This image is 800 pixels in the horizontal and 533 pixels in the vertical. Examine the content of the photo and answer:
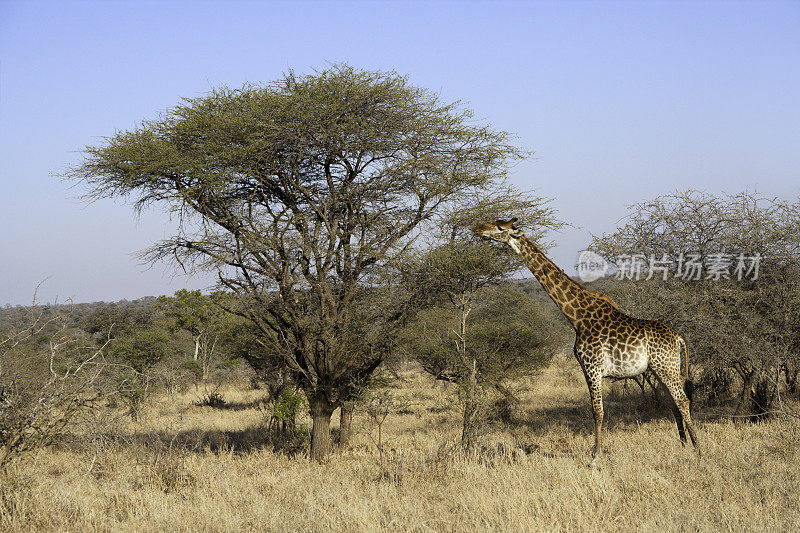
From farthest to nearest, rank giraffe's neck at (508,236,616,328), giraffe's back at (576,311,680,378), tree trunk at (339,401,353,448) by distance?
1. tree trunk at (339,401,353,448)
2. giraffe's neck at (508,236,616,328)
3. giraffe's back at (576,311,680,378)

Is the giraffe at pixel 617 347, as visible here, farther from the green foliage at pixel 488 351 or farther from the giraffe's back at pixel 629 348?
the green foliage at pixel 488 351

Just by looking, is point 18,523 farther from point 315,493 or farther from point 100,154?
point 100,154

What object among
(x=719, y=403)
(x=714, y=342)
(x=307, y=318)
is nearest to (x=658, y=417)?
(x=719, y=403)

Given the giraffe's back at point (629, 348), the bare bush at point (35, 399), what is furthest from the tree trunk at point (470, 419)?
the bare bush at point (35, 399)

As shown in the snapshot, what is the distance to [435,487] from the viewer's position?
8211 mm

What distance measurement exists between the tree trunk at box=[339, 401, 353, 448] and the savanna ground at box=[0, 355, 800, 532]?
5.48 ft

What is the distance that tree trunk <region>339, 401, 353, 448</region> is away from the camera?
47.9ft

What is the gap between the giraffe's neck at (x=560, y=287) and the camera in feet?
36.2

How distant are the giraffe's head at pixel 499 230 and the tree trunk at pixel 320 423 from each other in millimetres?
4860

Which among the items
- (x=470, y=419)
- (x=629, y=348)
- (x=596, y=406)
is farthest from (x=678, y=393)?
(x=470, y=419)

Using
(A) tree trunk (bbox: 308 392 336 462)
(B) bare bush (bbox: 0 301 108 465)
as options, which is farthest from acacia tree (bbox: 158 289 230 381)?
(B) bare bush (bbox: 0 301 108 465)

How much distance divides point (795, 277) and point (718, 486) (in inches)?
253

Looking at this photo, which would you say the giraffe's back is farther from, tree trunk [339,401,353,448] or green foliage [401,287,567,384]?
green foliage [401,287,567,384]

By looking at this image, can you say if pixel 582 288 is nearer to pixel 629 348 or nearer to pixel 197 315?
pixel 629 348
